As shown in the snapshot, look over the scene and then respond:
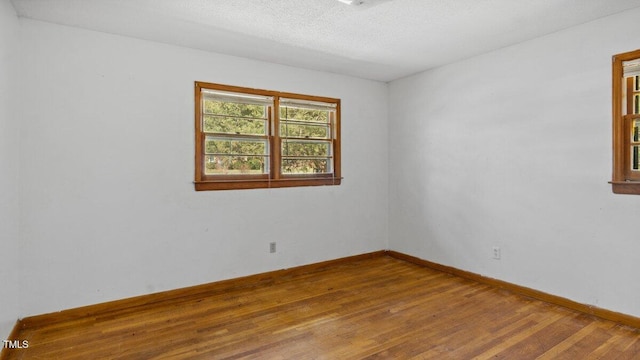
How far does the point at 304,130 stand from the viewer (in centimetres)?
442

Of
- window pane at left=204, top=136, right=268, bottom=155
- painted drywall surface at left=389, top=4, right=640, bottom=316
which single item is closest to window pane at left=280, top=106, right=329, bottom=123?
window pane at left=204, top=136, right=268, bottom=155

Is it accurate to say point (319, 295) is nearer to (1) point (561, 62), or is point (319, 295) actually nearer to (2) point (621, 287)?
(2) point (621, 287)

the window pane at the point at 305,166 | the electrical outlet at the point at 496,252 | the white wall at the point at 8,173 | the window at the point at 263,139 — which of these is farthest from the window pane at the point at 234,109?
the electrical outlet at the point at 496,252

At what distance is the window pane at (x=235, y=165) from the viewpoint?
3.75 metres

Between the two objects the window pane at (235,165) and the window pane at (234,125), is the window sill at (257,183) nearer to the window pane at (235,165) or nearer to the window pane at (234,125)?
the window pane at (235,165)

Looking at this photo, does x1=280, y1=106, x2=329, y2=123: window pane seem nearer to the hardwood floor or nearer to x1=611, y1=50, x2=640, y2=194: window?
the hardwood floor

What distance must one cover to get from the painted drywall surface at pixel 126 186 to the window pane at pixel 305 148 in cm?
50

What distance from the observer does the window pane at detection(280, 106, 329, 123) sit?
13.9ft

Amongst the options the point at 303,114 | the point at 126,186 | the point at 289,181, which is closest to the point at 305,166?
the point at 289,181

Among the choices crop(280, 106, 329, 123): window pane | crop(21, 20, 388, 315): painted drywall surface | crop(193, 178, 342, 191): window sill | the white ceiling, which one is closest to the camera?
the white ceiling

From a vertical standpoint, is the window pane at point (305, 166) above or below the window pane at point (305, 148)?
below

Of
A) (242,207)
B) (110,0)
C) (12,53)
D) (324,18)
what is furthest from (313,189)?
(12,53)

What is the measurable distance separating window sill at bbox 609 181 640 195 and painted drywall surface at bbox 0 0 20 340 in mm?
4632

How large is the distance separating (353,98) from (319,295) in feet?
8.73
